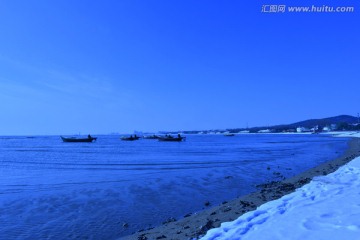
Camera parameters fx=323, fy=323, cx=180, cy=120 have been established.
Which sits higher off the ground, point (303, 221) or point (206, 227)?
point (303, 221)

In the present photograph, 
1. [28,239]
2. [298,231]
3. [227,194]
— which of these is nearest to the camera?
[298,231]

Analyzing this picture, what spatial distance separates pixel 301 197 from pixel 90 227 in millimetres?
6526

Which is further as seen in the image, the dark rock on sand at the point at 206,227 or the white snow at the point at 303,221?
the dark rock on sand at the point at 206,227

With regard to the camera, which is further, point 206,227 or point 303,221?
point 206,227

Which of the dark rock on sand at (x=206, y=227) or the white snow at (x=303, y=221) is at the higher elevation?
the white snow at (x=303, y=221)

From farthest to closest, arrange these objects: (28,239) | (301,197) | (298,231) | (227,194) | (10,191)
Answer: (10,191) < (227,194) < (301,197) < (28,239) < (298,231)

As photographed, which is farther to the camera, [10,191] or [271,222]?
[10,191]

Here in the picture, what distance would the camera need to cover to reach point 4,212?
39.4ft

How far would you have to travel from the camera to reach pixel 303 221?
22.5 ft

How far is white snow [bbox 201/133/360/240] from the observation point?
20.0ft

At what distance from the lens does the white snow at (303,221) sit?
609 centimetres

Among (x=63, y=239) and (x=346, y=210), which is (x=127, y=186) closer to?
(x=63, y=239)

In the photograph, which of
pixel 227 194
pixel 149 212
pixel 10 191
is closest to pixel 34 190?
pixel 10 191

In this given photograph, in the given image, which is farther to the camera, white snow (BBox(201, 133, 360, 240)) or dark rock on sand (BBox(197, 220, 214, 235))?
dark rock on sand (BBox(197, 220, 214, 235))
